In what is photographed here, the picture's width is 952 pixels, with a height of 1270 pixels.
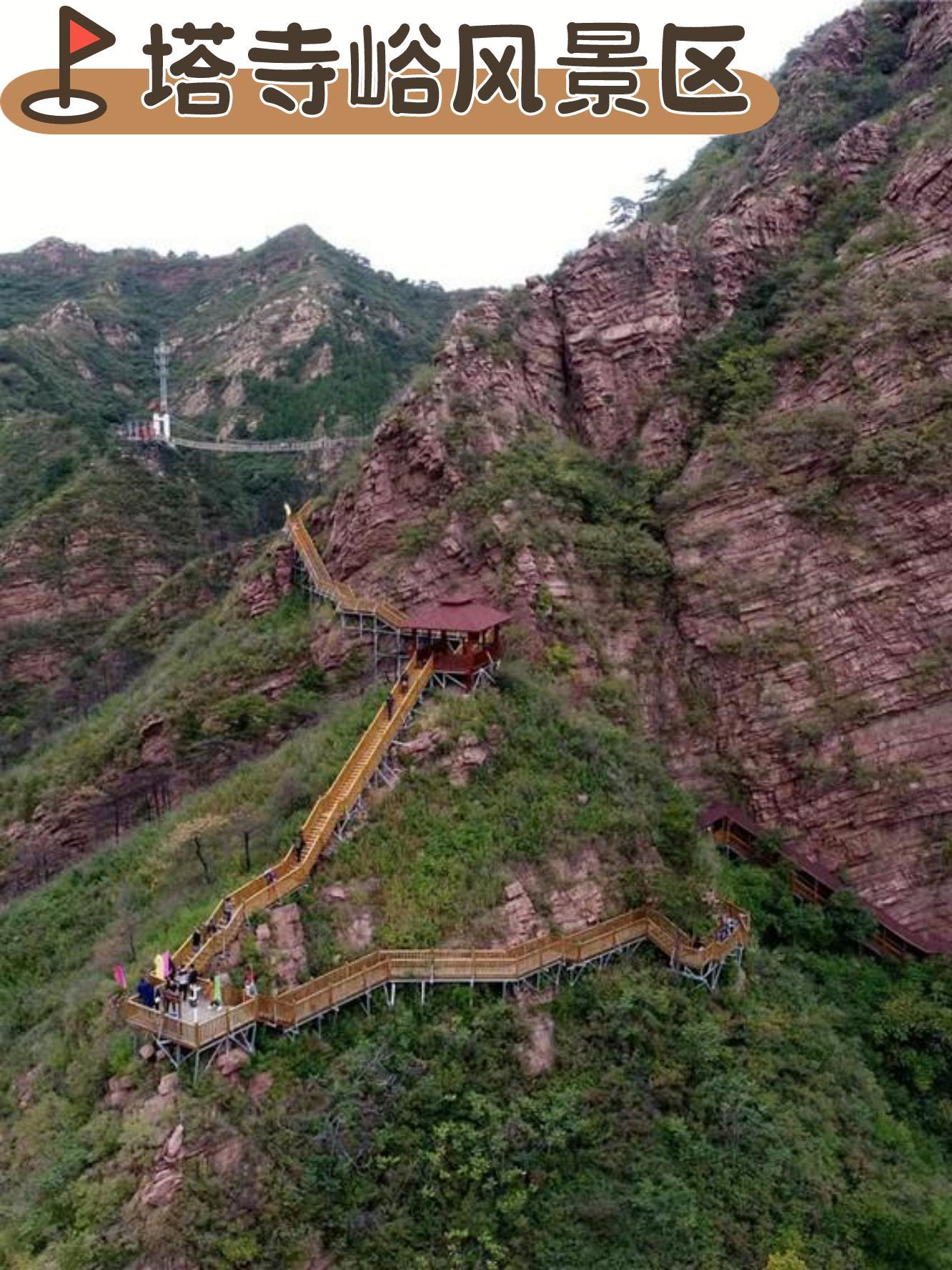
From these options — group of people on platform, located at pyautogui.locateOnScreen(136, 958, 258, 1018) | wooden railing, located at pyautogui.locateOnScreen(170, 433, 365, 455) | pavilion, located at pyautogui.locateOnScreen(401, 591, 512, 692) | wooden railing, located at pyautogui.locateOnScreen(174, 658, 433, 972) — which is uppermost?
wooden railing, located at pyautogui.locateOnScreen(170, 433, 365, 455)

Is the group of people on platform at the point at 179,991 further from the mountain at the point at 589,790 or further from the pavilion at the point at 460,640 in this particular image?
the pavilion at the point at 460,640

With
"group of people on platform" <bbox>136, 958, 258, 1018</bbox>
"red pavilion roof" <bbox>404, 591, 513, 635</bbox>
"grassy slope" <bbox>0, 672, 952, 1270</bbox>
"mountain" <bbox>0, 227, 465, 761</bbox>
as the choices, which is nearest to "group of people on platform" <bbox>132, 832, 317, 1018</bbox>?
"group of people on platform" <bbox>136, 958, 258, 1018</bbox>

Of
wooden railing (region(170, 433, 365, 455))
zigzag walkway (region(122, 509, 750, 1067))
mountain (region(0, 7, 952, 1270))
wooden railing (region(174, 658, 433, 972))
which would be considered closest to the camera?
mountain (region(0, 7, 952, 1270))

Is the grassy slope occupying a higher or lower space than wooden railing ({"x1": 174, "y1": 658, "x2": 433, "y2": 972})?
lower

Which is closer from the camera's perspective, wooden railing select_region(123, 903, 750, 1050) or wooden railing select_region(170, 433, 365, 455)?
wooden railing select_region(123, 903, 750, 1050)

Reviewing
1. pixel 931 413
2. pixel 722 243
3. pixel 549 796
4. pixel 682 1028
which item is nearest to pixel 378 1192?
pixel 682 1028

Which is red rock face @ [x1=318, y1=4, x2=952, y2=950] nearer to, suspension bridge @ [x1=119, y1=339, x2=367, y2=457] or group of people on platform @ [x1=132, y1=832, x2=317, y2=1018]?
group of people on platform @ [x1=132, y1=832, x2=317, y2=1018]

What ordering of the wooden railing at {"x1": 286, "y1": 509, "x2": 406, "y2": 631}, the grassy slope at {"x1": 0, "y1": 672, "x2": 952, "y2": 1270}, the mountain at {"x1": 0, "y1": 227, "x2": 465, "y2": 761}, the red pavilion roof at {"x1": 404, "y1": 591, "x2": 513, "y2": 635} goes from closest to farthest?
the grassy slope at {"x1": 0, "y1": 672, "x2": 952, "y2": 1270} → the red pavilion roof at {"x1": 404, "y1": 591, "x2": 513, "y2": 635} → the wooden railing at {"x1": 286, "y1": 509, "x2": 406, "y2": 631} → the mountain at {"x1": 0, "y1": 227, "x2": 465, "y2": 761}

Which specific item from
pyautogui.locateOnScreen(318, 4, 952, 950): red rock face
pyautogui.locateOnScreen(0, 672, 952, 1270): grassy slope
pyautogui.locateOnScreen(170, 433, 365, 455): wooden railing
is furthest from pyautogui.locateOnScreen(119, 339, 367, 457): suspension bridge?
pyautogui.locateOnScreen(0, 672, 952, 1270): grassy slope
